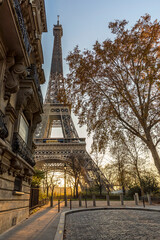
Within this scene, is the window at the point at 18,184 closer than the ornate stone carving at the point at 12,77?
No

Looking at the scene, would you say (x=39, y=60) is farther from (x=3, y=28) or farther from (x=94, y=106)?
(x=3, y=28)

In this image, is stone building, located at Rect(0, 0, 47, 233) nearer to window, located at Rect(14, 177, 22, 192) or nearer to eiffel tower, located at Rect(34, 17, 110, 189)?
window, located at Rect(14, 177, 22, 192)

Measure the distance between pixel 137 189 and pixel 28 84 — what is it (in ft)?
93.2

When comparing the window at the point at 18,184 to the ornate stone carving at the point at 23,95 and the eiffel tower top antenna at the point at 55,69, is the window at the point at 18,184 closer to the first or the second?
the ornate stone carving at the point at 23,95

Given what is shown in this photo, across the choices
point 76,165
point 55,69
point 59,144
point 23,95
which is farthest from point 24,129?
point 55,69

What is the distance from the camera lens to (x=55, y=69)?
60.1m

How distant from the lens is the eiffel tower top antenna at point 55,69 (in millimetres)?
55013

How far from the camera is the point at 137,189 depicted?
1215 inches

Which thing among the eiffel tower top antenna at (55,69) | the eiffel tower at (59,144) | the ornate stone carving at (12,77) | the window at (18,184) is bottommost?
the window at (18,184)

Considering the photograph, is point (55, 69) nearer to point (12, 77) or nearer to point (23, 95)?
point (23, 95)

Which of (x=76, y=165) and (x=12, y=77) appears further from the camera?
(x=76, y=165)

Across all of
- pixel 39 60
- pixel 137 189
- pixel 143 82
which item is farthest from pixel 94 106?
pixel 137 189

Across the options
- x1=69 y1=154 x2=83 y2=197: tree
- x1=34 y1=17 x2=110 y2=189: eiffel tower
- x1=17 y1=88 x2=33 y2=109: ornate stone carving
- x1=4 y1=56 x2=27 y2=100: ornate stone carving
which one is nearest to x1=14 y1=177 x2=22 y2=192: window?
x1=17 y1=88 x2=33 y2=109: ornate stone carving

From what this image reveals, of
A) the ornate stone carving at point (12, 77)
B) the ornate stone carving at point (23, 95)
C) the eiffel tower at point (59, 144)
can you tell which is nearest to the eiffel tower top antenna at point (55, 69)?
the eiffel tower at point (59, 144)
